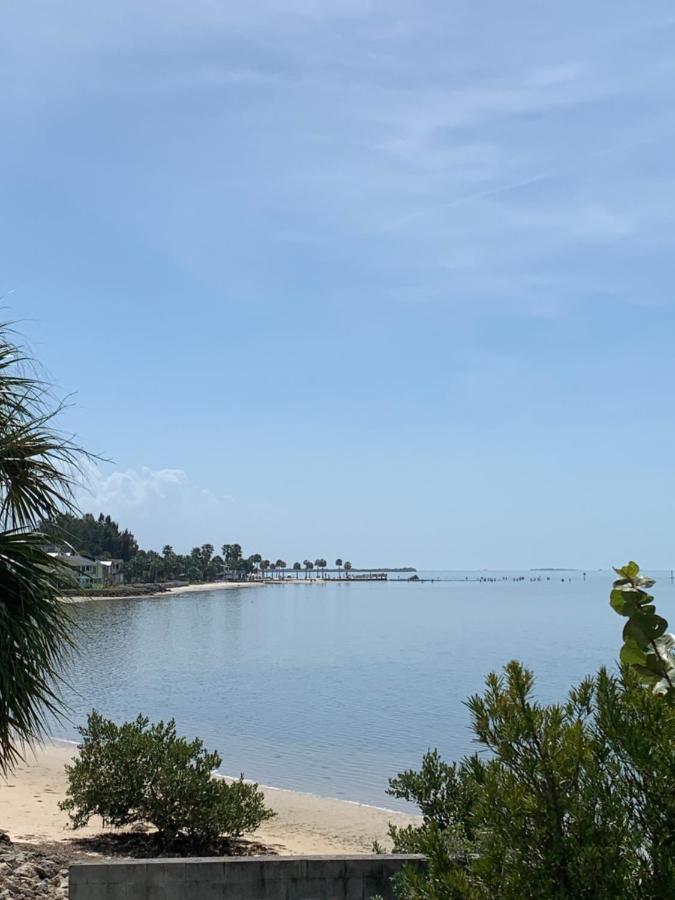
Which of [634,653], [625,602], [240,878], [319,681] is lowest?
[319,681]

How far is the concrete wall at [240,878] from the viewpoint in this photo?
264 inches

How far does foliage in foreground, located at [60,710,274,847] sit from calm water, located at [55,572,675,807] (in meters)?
1.63

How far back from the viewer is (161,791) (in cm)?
1017

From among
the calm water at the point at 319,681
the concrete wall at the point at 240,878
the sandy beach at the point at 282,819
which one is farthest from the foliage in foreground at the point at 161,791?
the concrete wall at the point at 240,878

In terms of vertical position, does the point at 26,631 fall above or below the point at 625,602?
below

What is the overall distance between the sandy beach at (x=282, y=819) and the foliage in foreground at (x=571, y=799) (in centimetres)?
884

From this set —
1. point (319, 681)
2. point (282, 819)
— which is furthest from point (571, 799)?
point (319, 681)

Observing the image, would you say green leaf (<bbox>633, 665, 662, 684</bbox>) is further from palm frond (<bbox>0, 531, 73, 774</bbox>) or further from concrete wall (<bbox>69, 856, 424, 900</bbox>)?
palm frond (<bbox>0, 531, 73, 774</bbox>)

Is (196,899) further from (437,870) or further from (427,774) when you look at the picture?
(437,870)

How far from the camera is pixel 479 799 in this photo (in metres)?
3.11

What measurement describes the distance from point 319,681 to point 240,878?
1357 inches

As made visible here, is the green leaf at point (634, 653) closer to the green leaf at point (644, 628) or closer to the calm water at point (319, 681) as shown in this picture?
the green leaf at point (644, 628)

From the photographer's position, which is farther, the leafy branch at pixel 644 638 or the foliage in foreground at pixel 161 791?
the foliage in foreground at pixel 161 791

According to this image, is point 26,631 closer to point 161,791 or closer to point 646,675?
point 161,791
